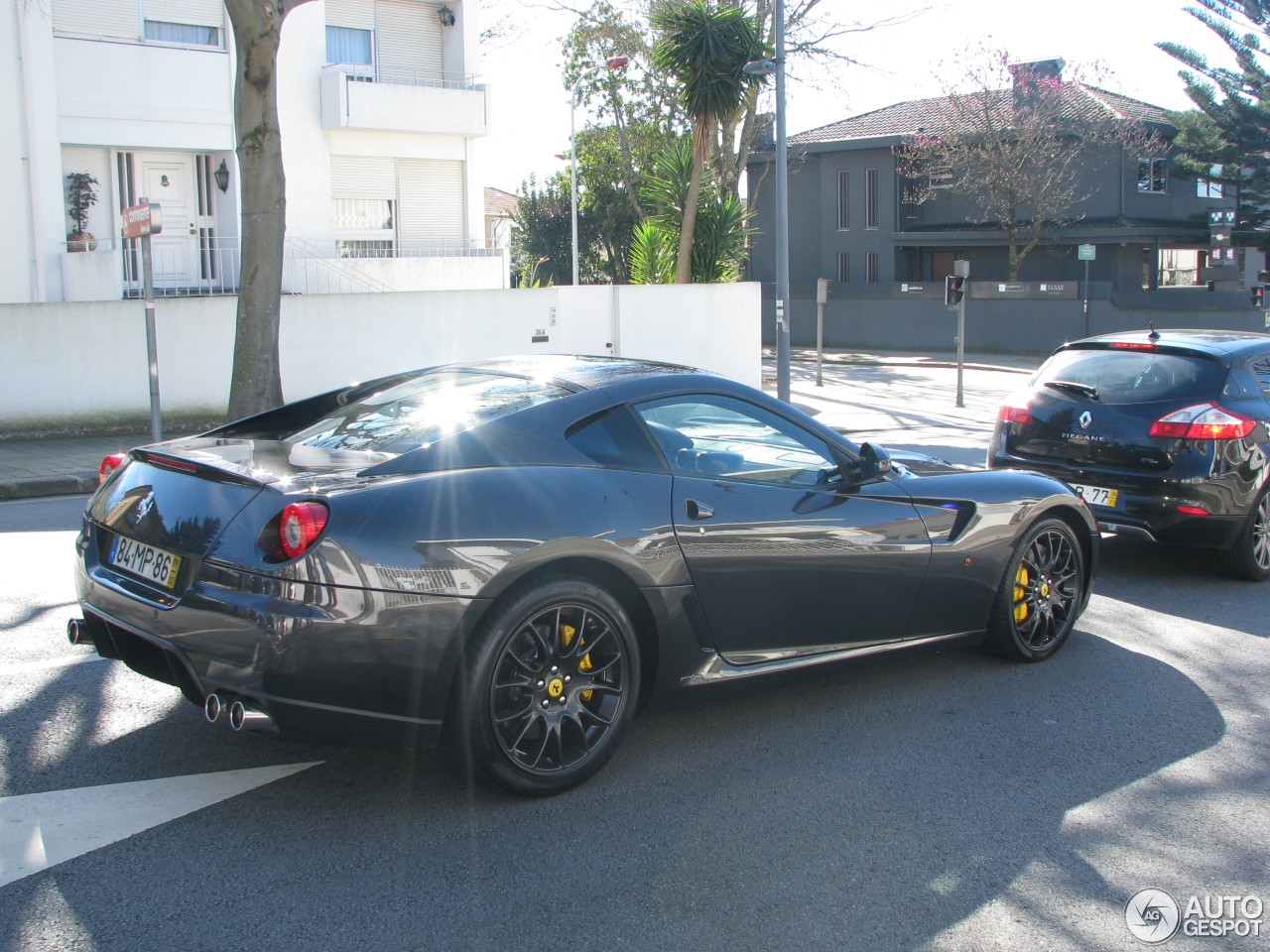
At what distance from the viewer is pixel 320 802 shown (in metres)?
4.04

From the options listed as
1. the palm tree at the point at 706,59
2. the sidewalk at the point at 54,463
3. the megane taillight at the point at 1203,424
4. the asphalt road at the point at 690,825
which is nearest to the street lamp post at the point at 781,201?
the palm tree at the point at 706,59

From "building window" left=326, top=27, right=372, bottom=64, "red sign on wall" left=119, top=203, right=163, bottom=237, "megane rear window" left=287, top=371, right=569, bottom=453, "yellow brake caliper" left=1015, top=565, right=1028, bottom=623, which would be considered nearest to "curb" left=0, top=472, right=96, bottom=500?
"red sign on wall" left=119, top=203, right=163, bottom=237

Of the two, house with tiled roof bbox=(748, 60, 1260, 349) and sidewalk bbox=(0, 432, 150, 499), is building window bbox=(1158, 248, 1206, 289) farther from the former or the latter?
sidewalk bbox=(0, 432, 150, 499)

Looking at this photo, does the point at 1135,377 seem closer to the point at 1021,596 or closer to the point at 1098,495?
the point at 1098,495

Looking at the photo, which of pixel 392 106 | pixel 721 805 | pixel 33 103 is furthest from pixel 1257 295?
pixel 721 805

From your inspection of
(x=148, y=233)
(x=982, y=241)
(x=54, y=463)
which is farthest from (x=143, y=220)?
(x=982, y=241)

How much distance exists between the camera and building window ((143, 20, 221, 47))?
20438 mm

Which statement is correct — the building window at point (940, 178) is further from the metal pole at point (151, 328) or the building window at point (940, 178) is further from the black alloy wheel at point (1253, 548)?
the black alloy wheel at point (1253, 548)

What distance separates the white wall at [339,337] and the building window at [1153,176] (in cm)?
2431

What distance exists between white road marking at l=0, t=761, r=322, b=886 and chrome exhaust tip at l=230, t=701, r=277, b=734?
0.50 m

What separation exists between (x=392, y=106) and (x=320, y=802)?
69.0ft

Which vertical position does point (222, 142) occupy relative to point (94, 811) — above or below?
above

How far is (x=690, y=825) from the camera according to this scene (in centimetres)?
393

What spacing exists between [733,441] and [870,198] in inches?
1628
